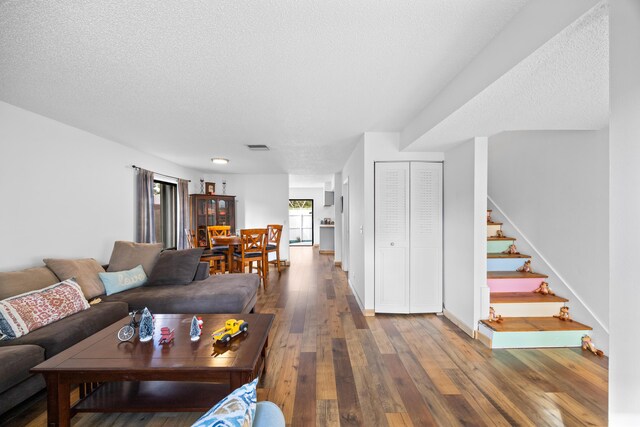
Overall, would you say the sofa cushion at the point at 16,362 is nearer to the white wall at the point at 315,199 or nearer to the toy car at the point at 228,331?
the toy car at the point at 228,331

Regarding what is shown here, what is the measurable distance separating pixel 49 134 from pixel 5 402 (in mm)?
2670

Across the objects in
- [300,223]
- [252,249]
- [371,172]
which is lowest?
[252,249]

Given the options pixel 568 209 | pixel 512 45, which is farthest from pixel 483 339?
pixel 512 45

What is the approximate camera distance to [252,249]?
516 cm

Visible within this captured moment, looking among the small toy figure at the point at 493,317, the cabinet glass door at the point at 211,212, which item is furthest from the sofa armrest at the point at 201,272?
the small toy figure at the point at 493,317

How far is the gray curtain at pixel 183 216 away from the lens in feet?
18.4

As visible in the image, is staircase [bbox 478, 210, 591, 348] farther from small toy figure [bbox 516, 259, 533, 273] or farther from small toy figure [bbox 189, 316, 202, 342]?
small toy figure [bbox 189, 316, 202, 342]

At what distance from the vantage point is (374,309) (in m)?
3.63

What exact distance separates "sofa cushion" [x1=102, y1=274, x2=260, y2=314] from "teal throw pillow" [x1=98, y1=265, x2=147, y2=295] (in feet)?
0.28

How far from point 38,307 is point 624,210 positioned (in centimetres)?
355

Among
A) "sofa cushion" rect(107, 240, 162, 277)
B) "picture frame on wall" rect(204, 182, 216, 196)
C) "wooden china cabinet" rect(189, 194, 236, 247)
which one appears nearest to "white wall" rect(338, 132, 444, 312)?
"sofa cushion" rect(107, 240, 162, 277)

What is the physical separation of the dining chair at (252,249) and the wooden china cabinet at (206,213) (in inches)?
55.2

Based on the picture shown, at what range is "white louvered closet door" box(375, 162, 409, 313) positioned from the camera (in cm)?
364

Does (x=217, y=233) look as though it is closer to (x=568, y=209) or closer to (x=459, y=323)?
(x=459, y=323)
